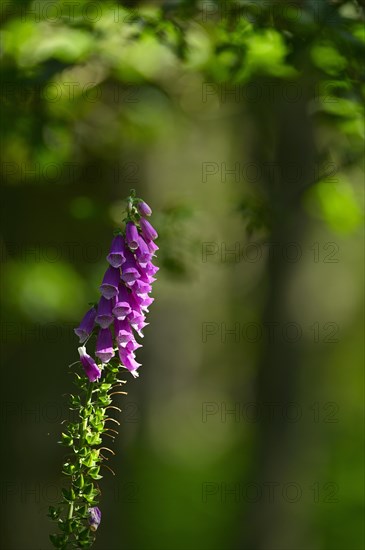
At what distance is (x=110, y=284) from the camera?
2.43 m

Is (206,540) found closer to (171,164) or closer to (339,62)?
(171,164)

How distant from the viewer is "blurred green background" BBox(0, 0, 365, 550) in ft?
13.2

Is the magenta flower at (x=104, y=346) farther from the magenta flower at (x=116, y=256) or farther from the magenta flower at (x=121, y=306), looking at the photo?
the magenta flower at (x=116, y=256)

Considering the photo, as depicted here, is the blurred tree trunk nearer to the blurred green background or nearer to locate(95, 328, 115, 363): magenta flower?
the blurred green background

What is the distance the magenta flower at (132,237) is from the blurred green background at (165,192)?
162 cm

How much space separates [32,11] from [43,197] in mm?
2737

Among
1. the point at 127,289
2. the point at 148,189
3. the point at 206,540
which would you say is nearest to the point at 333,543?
the point at 206,540

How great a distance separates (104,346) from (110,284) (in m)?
0.20

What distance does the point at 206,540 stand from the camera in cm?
1374

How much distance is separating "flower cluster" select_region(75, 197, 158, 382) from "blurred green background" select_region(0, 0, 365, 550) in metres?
1.65

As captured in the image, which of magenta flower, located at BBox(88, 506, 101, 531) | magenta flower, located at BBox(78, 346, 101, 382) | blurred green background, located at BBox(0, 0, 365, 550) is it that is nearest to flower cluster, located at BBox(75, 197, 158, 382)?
magenta flower, located at BBox(78, 346, 101, 382)

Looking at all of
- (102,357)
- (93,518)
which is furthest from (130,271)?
(93,518)

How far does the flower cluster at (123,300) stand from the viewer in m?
2.42

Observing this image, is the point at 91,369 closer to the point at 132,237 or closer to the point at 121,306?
the point at 121,306
